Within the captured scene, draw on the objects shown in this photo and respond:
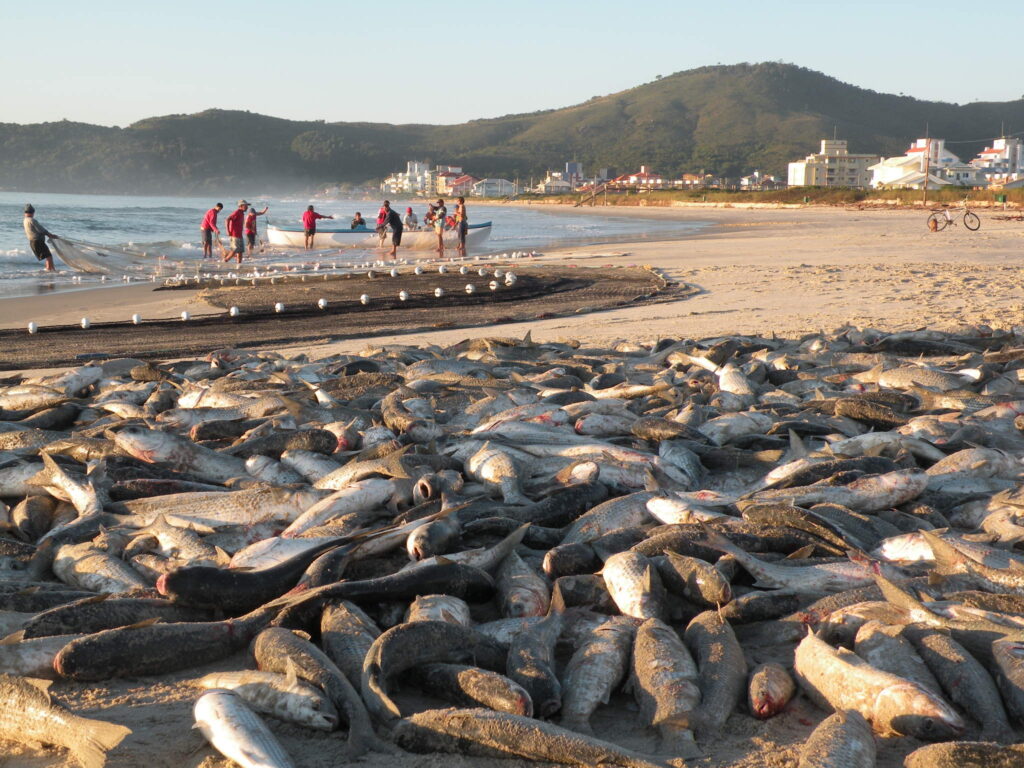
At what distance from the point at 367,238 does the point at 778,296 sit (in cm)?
2235

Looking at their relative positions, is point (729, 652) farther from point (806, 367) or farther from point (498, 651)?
point (806, 367)

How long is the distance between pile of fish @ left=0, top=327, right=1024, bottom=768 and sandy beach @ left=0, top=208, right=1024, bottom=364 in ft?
18.9

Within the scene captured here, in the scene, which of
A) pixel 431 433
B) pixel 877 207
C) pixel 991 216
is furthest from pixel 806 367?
pixel 877 207

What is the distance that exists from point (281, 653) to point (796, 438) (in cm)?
419

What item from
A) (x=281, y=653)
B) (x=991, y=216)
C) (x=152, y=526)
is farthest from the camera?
(x=991, y=216)

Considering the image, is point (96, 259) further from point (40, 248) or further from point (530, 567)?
point (530, 567)

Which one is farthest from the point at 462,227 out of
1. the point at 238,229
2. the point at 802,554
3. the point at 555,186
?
the point at 555,186

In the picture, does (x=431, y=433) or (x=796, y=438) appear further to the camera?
(x=431, y=433)

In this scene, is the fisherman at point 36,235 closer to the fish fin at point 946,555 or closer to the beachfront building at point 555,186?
the fish fin at point 946,555

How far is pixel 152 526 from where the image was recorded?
236 inches

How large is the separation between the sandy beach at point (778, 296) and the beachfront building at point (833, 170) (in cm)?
13045

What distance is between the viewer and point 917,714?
349cm

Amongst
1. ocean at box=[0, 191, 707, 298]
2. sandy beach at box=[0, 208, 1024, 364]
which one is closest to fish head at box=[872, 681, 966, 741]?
sandy beach at box=[0, 208, 1024, 364]

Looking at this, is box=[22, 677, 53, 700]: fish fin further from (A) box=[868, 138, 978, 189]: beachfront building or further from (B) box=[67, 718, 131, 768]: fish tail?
(A) box=[868, 138, 978, 189]: beachfront building
